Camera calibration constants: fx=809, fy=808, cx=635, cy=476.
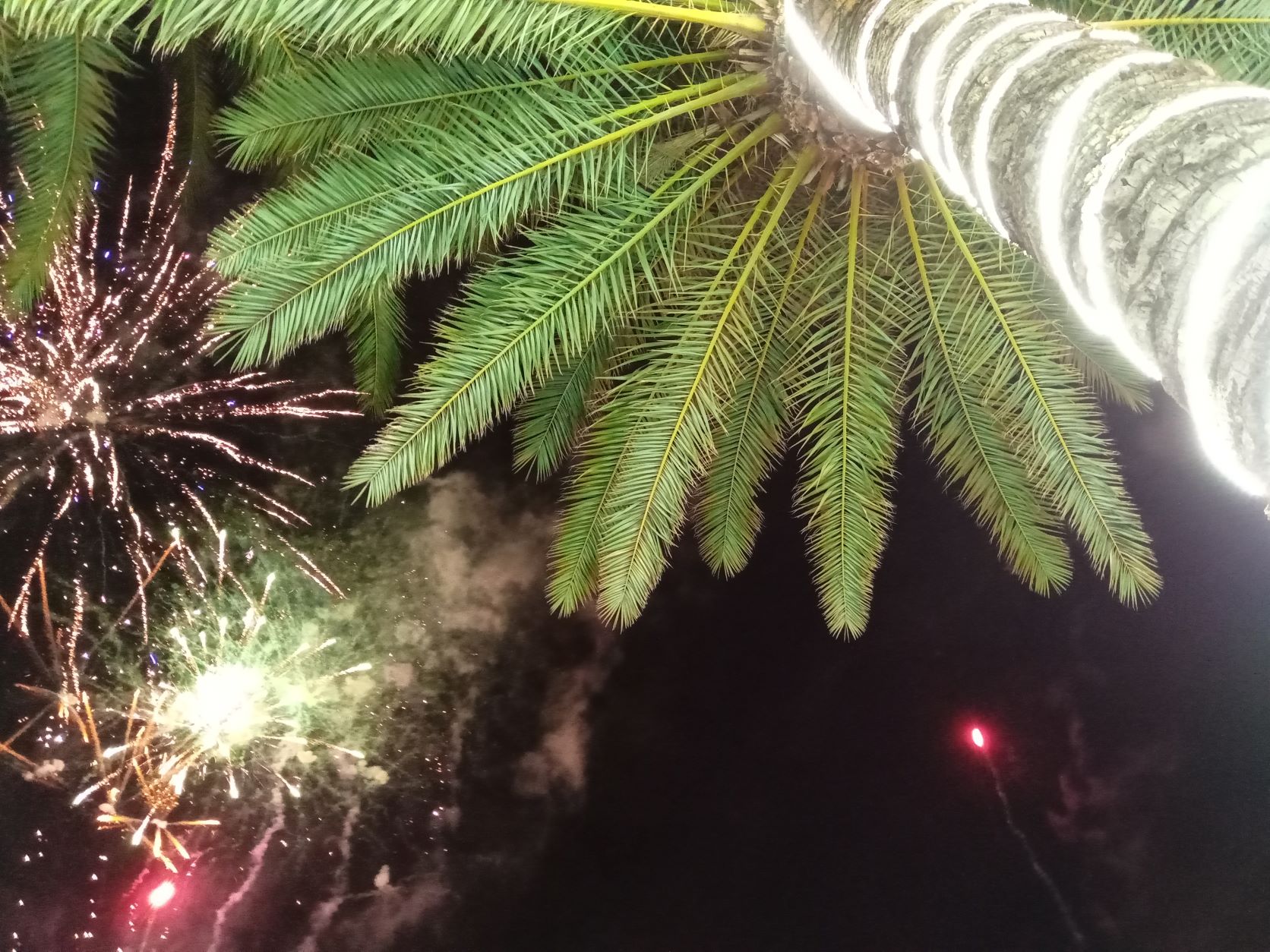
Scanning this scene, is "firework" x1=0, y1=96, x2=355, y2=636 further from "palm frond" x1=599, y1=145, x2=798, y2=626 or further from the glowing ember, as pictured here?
"palm frond" x1=599, y1=145, x2=798, y2=626

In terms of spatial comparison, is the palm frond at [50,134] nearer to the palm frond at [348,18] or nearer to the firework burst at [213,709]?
the palm frond at [348,18]

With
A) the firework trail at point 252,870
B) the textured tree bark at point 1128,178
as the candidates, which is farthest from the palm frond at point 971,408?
the firework trail at point 252,870

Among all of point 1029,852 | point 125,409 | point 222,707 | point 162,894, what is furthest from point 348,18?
point 1029,852

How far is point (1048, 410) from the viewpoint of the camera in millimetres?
2516

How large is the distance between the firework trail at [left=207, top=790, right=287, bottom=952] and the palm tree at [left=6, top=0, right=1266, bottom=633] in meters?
2.07

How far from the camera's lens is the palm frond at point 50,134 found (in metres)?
2.63

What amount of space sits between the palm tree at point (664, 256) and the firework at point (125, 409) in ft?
3.56

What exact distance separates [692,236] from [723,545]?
1.27 meters

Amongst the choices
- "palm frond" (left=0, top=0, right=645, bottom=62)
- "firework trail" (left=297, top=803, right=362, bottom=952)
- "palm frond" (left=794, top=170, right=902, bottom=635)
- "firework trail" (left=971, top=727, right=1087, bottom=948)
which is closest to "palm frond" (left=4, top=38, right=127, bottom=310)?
"palm frond" (left=0, top=0, right=645, bottom=62)

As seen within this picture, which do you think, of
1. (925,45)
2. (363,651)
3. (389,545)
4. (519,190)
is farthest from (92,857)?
(925,45)

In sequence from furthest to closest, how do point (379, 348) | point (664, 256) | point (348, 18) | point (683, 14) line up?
1. point (379, 348)
2. point (664, 256)
3. point (683, 14)
4. point (348, 18)

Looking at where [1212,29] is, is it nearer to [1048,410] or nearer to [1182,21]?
[1182,21]

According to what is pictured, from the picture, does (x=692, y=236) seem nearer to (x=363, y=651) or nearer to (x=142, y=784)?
(x=363, y=651)

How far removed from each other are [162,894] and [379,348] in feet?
9.06
